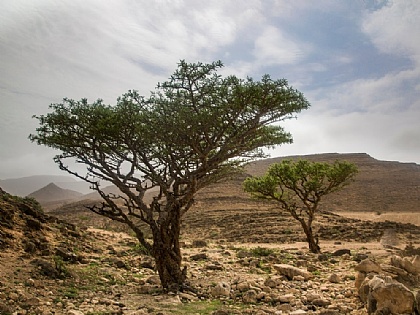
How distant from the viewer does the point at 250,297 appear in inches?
308

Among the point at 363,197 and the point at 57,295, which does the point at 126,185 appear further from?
the point at 363,197

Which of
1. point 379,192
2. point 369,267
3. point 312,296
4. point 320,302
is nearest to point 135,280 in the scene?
point 312,296

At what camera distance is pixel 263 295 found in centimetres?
799

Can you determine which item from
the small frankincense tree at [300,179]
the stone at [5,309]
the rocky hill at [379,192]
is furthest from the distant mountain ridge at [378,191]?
the stone at [5,309]

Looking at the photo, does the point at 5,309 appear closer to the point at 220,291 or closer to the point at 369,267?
the point at 220,291

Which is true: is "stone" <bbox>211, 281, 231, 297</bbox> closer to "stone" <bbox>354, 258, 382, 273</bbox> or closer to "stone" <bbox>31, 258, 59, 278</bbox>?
"stone" <bbox>354, 258, 382, 273</bbox>

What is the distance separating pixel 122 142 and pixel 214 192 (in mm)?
49872

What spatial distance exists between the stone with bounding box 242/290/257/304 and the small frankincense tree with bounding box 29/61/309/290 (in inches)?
73.8

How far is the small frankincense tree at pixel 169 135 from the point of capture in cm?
939

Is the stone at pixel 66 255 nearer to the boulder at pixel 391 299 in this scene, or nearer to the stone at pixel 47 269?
the stone at pixel 47 269

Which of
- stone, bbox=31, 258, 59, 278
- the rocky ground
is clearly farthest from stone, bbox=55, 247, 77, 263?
stone, bbox=31, 258, 59, 278

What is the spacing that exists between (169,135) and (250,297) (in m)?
4.81

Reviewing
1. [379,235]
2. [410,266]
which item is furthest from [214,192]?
[410,266]

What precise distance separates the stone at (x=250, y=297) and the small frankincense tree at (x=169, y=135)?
1876 millimetres
